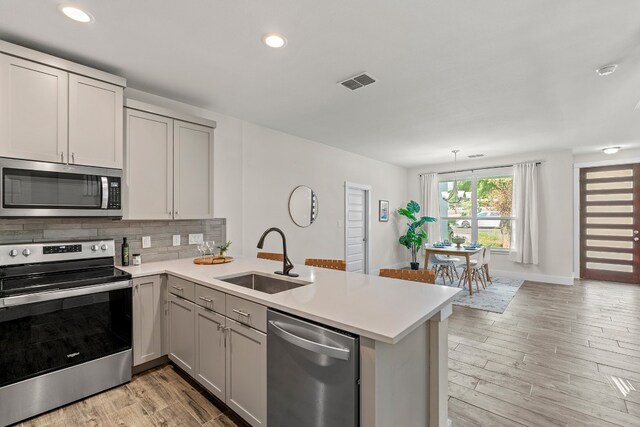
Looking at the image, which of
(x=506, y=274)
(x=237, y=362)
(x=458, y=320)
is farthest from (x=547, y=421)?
(x=506, y=274)

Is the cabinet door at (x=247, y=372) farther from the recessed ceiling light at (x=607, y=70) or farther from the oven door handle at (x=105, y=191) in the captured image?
the recessed ceiling light at (x=607, y=70)

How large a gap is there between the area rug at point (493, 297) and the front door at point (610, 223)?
167cm

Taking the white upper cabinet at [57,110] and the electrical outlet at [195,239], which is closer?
the white upper cabinet at [57,110]

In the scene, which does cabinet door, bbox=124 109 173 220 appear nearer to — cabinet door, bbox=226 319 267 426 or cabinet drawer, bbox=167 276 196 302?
cabinet drawer, bbox=167 276 196 302

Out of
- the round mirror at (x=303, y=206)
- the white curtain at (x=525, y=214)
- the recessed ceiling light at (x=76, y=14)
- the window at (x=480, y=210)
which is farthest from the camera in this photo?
the window at (x=480, y=210)

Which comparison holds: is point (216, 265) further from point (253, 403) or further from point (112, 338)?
point (253, 403)

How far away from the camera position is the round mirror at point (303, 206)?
464 cm

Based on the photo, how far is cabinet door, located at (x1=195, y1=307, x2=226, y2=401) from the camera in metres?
1.97

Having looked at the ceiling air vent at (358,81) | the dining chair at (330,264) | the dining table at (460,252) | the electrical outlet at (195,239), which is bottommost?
the dining table at (460,252)

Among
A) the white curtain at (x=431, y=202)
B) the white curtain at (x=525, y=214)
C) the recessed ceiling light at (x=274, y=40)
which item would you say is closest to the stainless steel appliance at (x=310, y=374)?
the recessed ceiling light at (x=274, y=40)

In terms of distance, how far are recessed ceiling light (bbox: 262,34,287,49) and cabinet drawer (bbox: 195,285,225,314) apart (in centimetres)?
186

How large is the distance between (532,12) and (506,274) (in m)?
5.94

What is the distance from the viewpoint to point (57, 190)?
7.30 ft

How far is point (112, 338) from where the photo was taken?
2271 mm
